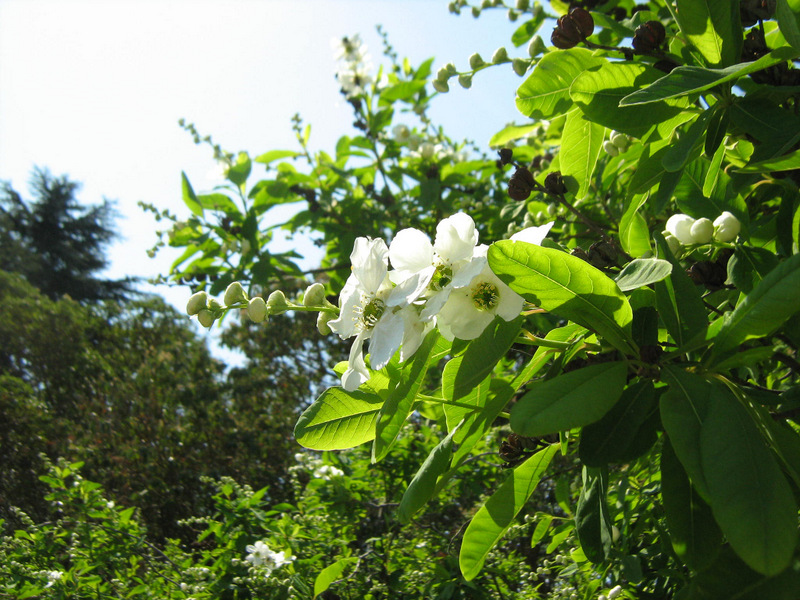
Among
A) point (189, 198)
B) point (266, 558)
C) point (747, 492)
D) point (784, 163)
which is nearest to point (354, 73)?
point (189, 198)

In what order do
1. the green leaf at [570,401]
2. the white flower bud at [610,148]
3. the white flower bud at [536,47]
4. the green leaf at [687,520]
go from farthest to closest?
the white flower bud at [610,148] → the white flower bud at [536,47] → the green leaf at [687,520] → the green leaf at [570,401]

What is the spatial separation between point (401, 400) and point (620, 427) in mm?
366

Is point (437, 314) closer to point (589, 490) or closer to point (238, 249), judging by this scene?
point (589, 490)

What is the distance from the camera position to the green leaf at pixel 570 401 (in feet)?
2.73

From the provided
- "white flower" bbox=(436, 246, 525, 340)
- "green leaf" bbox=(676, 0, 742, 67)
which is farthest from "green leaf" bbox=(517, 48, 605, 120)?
"white flower" bbox=(436, 246, 525, 340)

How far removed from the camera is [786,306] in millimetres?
801

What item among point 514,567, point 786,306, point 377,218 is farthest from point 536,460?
point 377,218

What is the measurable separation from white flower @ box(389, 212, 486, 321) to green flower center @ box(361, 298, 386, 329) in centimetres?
5

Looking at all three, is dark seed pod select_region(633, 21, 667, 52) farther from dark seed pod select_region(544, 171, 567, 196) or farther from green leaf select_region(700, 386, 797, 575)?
green leaf select_region(700, 386, 797, 575)

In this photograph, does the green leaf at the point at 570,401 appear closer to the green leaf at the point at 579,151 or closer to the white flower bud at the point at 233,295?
the white flower bud at the point at 233,295

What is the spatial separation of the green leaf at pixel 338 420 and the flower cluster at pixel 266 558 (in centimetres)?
187

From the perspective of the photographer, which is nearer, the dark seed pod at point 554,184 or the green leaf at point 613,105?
the green leaf at point 613,105

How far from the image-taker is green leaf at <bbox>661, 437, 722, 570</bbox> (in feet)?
3.22

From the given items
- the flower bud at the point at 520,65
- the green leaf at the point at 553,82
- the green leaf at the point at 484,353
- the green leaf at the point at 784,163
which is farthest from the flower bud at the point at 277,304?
the flower bud at the point at 520,65
